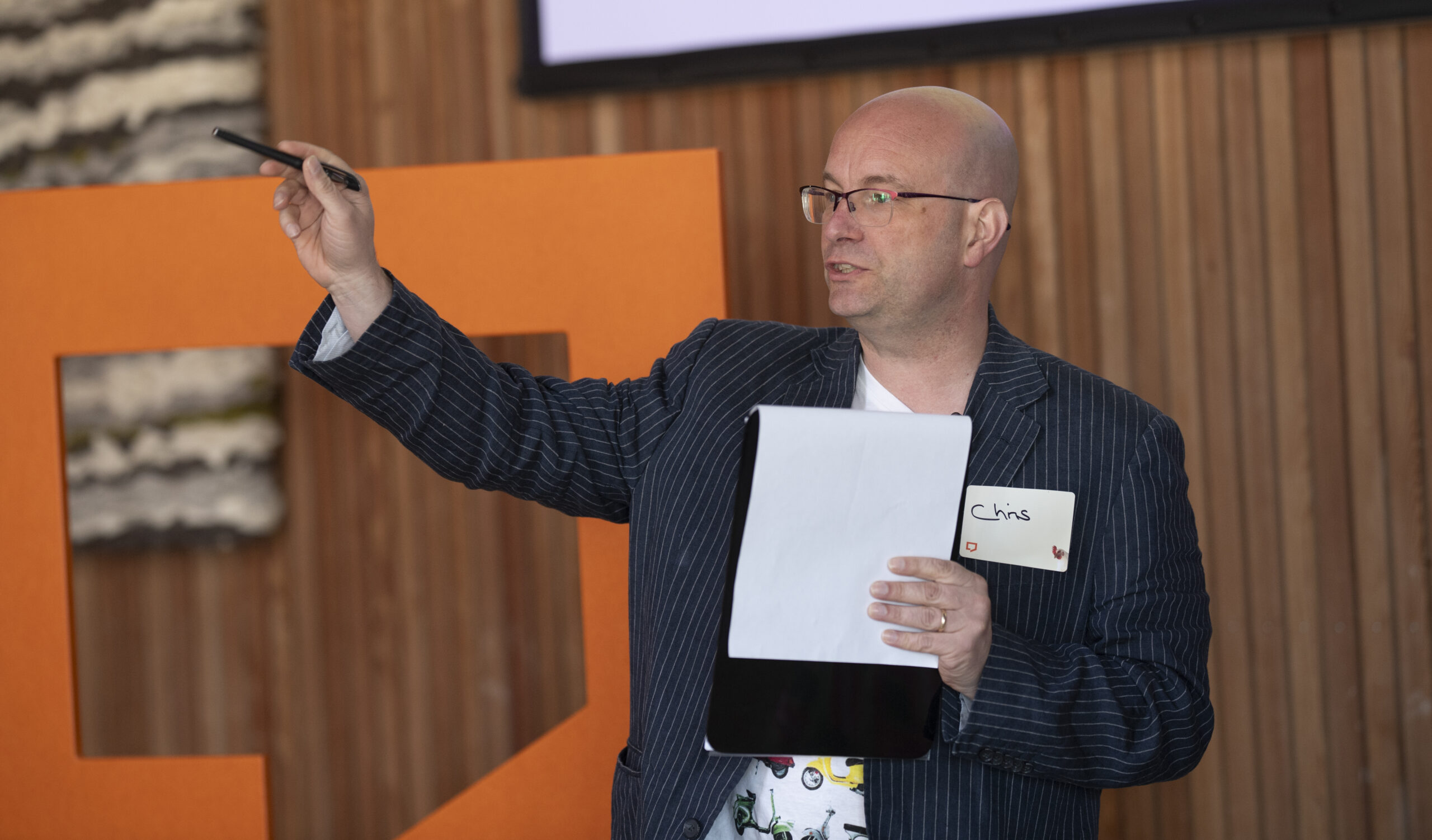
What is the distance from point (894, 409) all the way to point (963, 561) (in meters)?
0.28

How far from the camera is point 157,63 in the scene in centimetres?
293

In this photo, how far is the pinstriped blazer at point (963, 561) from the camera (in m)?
1.42

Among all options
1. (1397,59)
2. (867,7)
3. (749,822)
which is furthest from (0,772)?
(1397,59)

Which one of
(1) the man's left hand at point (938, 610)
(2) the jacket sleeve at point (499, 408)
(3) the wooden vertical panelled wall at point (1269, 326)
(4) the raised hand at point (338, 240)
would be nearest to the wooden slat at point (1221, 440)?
(3) the wooden vertical panelled wall at point (1269, 326)

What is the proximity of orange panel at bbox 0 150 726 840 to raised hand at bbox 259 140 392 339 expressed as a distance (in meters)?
0.65

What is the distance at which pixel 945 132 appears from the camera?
1.66m

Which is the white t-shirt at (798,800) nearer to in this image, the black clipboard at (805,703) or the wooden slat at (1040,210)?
the black clipboard at (805,703)

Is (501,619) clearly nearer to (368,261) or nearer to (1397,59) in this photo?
(368,261)

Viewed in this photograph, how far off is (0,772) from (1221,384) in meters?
2.72

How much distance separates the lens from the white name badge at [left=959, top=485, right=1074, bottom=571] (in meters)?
1.52

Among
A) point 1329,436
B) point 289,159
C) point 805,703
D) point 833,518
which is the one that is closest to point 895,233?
point 833,518

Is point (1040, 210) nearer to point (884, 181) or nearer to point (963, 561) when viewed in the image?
point (884, 181)

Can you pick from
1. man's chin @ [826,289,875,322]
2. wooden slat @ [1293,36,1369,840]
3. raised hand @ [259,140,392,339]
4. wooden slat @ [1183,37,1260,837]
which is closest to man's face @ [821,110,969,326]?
man's chin @ [826,289,875,322]

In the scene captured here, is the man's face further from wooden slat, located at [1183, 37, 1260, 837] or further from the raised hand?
wooden slat, located at [1183, 37, 1260, 837]
